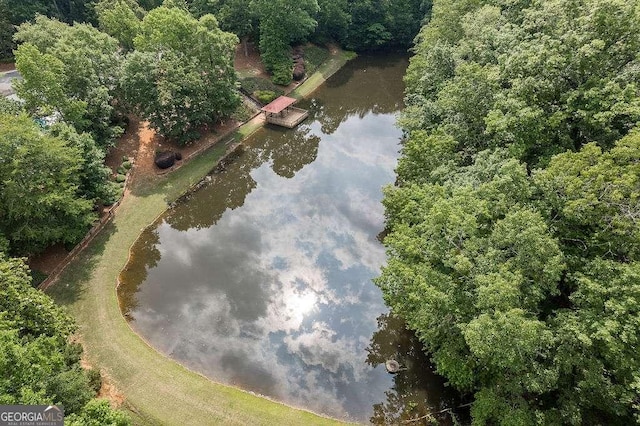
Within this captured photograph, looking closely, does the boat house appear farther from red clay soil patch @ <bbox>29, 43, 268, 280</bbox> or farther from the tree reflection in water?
the tree reflection in water

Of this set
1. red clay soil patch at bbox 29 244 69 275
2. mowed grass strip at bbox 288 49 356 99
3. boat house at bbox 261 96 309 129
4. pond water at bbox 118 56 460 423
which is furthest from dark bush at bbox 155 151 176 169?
mowed grass strip at bbox 288 49 356 99

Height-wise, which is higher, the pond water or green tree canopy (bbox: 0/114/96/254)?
green tree canopy (bbox: 0/114/96/254)

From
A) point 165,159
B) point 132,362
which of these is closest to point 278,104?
point 165,159

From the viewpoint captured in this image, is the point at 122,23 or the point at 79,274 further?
the point at 122,23

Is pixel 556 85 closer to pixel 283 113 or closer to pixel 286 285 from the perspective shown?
pixel 286 285

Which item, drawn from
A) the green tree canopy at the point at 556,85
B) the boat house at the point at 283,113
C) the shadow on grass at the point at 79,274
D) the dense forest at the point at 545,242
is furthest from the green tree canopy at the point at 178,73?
the dense forest at the point at 545,242
